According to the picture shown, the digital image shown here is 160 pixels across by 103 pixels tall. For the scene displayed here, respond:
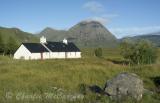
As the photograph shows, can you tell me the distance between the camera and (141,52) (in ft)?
233

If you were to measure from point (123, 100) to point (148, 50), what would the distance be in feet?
190

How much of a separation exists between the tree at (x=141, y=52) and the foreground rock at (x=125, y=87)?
170ft

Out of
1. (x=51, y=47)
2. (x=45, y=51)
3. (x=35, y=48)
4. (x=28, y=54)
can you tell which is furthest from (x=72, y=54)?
(x=28, y=54)

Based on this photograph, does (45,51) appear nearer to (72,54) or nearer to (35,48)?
(35,48)

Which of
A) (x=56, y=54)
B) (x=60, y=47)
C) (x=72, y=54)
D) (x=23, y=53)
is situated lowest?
(x=72, y=54)

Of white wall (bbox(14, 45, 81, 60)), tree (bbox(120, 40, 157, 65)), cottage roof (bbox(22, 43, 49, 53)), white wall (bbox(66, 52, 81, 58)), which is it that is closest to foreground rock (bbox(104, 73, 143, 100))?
tree (bbox(120, 40, 157, 65))

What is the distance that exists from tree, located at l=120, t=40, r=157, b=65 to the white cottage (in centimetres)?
2791

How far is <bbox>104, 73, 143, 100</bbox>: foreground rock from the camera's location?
15.4m

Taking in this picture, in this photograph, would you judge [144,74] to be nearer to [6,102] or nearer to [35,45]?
[6,102]

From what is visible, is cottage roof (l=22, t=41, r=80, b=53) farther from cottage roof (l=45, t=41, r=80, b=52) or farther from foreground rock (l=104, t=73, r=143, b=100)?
foreground rock (l=104, t=73, r=143, b=100)

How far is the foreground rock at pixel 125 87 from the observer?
1544 cm

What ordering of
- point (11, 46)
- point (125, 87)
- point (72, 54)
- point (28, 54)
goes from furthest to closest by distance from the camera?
point (72, 54), point (11, 46), point (28, 54), point (125, 87)

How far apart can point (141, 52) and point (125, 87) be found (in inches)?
2217

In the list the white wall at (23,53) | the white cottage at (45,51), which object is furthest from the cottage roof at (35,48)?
the white wall at (23,53)
